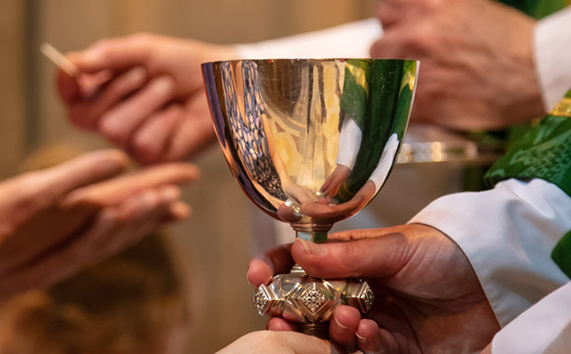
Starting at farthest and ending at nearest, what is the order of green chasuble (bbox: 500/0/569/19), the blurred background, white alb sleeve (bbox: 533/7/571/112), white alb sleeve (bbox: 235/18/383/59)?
the blurred background
white alb sleeve (bbox: 235/18/383/59)
green chasuble (bbox: 500/0/569/19)
white alb sleeve (bbox: 533/7/571/112)

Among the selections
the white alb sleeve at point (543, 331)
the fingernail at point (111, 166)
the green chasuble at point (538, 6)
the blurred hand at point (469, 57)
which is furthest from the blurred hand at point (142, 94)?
the white alb sleeve at point (543, 331)

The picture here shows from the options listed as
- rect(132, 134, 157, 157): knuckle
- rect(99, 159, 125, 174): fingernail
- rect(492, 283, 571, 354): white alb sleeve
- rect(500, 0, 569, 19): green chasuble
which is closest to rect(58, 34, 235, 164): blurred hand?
rect(132, 134, 157, 157): knuckle

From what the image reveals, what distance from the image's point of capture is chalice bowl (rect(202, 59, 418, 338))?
13.6 inches

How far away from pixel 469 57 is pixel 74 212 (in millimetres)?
534

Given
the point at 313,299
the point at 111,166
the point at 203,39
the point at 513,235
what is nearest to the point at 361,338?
the point at 313,299

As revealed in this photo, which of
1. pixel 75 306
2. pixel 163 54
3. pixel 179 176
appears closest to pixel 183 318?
pixel 75 306

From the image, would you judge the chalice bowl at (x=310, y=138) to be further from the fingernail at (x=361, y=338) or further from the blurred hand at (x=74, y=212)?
the blurred hand at (x=74, y=212)

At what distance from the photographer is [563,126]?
44 cm

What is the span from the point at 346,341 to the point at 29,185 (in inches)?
22.7

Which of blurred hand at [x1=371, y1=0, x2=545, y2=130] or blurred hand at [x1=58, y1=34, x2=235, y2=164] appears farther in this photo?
blurred hand at [x1=58, y1=34, x2=235, y2=164]

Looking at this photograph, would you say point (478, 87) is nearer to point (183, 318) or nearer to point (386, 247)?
point (386, 247)

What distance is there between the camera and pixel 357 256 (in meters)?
0.38

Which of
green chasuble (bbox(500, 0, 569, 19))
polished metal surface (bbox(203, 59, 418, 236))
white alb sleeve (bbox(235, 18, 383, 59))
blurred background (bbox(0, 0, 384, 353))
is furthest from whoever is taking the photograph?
blurred background (bbox(0, 0, 384, 353))

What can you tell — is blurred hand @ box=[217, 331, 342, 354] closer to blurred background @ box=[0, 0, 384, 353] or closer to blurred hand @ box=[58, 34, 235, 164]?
blurred hand @ box=[58, 34, 235, 164]
